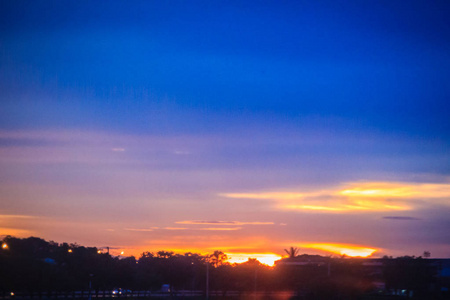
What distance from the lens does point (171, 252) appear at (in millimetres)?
107250

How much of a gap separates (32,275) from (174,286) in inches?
1459

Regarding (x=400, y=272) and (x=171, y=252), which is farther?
(x=171, y=252)

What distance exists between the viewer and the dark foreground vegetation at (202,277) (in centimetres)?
5844

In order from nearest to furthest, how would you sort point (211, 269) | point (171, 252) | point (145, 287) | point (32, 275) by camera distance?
point (32, 275), point (145, 287), point (211, 269), point (171, 252)

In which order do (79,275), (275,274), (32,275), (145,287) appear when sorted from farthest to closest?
1. (275,274)
2. (145,287)
3. (79,275)
4. (32,275)

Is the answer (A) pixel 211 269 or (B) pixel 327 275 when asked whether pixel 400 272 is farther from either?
(A) pixel 211 269

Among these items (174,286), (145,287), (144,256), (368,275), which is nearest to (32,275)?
(145,287)

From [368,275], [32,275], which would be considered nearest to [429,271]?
[368,275]

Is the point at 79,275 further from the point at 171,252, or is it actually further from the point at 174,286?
the point at 171,252

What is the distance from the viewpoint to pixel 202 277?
89.6 metres

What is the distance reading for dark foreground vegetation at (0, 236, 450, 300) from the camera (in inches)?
2301

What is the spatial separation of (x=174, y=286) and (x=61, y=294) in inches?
1278

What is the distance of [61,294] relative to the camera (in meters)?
60.1

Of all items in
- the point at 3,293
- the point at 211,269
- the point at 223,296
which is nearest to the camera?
the point at 3,293
